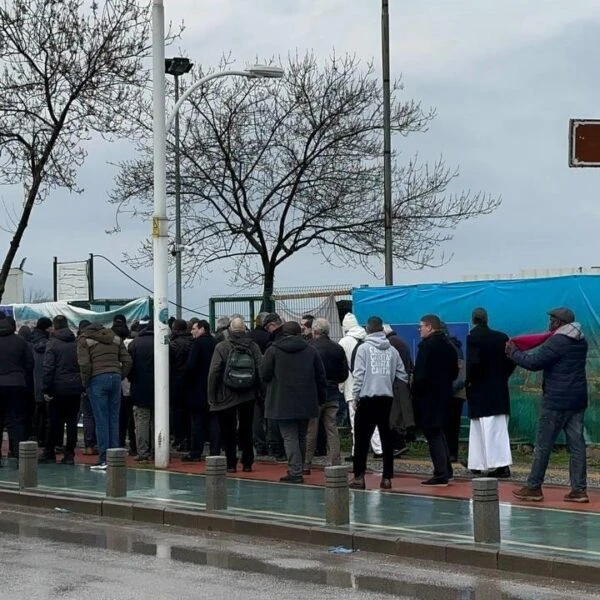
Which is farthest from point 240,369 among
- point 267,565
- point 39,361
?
point 267,565

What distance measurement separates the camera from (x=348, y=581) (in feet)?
33.3

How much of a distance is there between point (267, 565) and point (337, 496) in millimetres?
1409

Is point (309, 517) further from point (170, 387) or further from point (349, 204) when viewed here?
point (349, 204)

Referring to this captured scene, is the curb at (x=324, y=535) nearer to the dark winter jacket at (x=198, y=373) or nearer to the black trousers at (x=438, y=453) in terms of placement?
the black trousers at (x=438, y=453)

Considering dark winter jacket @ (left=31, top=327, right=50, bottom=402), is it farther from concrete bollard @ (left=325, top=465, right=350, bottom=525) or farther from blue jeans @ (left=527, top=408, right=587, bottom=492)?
blue jeans @ (left=527, top=408, right=587, bottom=492)

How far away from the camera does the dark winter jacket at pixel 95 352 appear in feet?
56.4

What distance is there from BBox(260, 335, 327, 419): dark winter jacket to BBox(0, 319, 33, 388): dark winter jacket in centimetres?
390

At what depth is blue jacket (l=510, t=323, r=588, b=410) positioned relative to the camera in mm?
13320

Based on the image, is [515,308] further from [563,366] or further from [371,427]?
[563,366]

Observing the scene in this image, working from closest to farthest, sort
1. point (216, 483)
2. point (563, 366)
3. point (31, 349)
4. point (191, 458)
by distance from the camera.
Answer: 1. point (216, 483)
2. point (563, 366)
3. point (191, 458)
4. point (31, 349)

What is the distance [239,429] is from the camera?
55.7 feet

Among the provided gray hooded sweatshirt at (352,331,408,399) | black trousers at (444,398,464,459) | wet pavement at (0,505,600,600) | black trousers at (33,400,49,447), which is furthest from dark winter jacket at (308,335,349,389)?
black trousers at (33,400,49,447)

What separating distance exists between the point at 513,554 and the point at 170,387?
875 cm

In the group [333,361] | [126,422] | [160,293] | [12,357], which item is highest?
[160,293]
